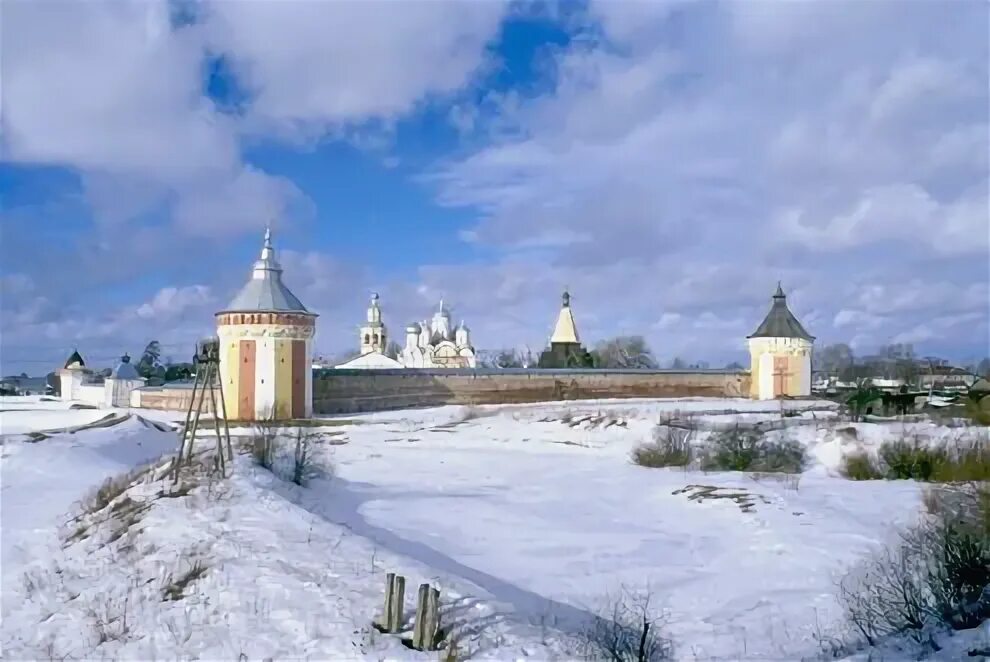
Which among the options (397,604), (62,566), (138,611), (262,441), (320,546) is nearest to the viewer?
(397,604)

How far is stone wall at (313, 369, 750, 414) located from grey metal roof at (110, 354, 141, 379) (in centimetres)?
788

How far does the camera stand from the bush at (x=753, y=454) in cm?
1354

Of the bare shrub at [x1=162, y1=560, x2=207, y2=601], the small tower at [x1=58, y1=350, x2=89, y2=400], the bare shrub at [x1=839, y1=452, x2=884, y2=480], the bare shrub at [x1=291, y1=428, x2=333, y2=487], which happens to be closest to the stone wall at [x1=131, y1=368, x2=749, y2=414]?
the small tower at [x1=58, y1=350, x2=89, y2=400]

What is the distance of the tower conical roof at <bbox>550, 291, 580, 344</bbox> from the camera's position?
136 feet

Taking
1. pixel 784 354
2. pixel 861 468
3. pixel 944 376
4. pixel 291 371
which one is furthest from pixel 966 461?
pixel 944 376

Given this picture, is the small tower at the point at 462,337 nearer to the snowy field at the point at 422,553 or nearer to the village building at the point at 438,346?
the village building at the point at 438,346

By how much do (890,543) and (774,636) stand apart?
2.73 meters

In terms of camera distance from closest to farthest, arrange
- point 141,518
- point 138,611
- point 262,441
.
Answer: point 138,611, point 141,518, point 262,441

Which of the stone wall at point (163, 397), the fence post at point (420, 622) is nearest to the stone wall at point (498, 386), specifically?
the stone wall at point (163, 397)

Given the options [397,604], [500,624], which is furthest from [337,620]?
[500,624]

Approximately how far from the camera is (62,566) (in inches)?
320

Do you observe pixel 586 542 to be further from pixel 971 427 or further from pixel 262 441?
pixel 971 427

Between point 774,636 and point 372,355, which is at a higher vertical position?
point 372,355

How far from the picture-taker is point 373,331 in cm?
5022
